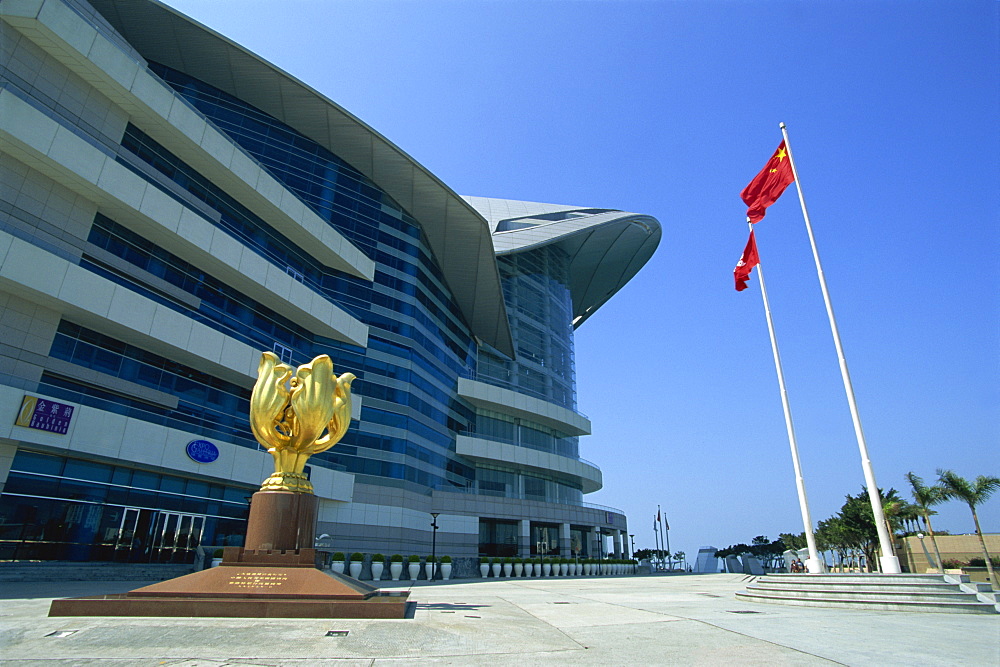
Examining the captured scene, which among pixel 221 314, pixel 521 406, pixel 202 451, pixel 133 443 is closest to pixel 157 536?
pixel 202 451

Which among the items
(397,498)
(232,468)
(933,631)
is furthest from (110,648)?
(397,498)

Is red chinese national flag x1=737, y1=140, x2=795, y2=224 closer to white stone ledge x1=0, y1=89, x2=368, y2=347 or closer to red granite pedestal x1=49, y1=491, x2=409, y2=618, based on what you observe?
red granite pedestal x1=49, y1=491, x2=409, y2=618

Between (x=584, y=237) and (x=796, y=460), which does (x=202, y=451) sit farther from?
(x=584, y=237)

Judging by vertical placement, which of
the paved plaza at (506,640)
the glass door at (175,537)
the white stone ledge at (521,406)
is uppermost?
the white stone ledge at (521,406)

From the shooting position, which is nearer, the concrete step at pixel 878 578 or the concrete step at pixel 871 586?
the concrete step at pixel 871 586

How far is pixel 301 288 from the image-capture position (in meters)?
34.4

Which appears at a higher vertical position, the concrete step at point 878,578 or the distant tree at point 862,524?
the distant tree at point 862,524

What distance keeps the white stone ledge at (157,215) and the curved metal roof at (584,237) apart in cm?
2392

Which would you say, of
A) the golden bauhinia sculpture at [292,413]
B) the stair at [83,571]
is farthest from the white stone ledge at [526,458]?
the golden bauhinia sculpture at [292,413]

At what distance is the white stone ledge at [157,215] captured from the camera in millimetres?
22297

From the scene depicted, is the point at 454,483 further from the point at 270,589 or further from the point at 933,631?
the point at 933,631

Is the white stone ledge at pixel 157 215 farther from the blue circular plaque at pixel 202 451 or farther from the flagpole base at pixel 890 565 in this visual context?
the flagpole base at pixel 890 565

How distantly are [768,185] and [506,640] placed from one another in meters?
19.6

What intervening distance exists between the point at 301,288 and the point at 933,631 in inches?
1275
